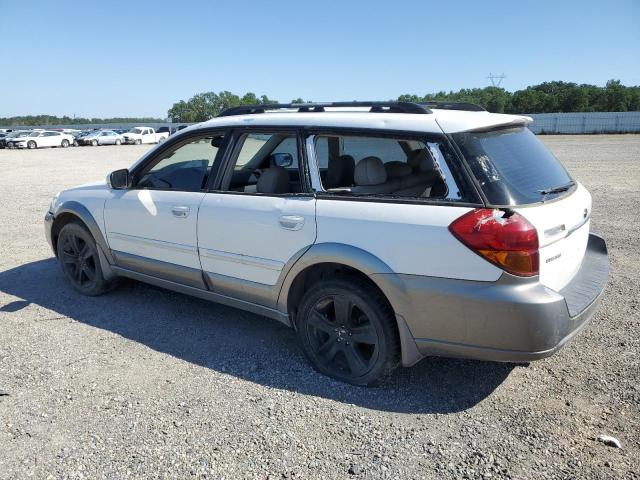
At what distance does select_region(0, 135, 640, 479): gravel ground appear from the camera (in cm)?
271

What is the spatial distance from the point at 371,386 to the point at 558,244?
146 cm

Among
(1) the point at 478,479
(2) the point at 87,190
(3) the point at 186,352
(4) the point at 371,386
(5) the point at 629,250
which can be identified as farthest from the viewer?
(5) the point at 629,250

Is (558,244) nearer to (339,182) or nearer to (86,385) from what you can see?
(339,182)

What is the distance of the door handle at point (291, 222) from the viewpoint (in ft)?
11.4

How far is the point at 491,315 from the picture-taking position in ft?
9.39

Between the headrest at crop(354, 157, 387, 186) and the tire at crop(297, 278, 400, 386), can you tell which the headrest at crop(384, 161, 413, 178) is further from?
the tire at crop(297, 278, 400, 386)

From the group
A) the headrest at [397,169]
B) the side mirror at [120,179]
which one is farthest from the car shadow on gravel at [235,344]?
the headrest at [397,169]

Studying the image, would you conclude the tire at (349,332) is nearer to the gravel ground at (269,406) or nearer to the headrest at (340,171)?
the gravel ground at (269,406)

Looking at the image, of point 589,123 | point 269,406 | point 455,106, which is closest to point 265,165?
point 455,106

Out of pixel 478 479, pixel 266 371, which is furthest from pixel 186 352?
pixel 478 479

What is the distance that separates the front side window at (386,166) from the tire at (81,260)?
2.64m

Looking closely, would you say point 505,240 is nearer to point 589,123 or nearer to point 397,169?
point 397,169

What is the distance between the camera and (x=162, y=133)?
5247cm

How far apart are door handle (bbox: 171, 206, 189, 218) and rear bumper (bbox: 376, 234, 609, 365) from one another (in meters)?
1.87
